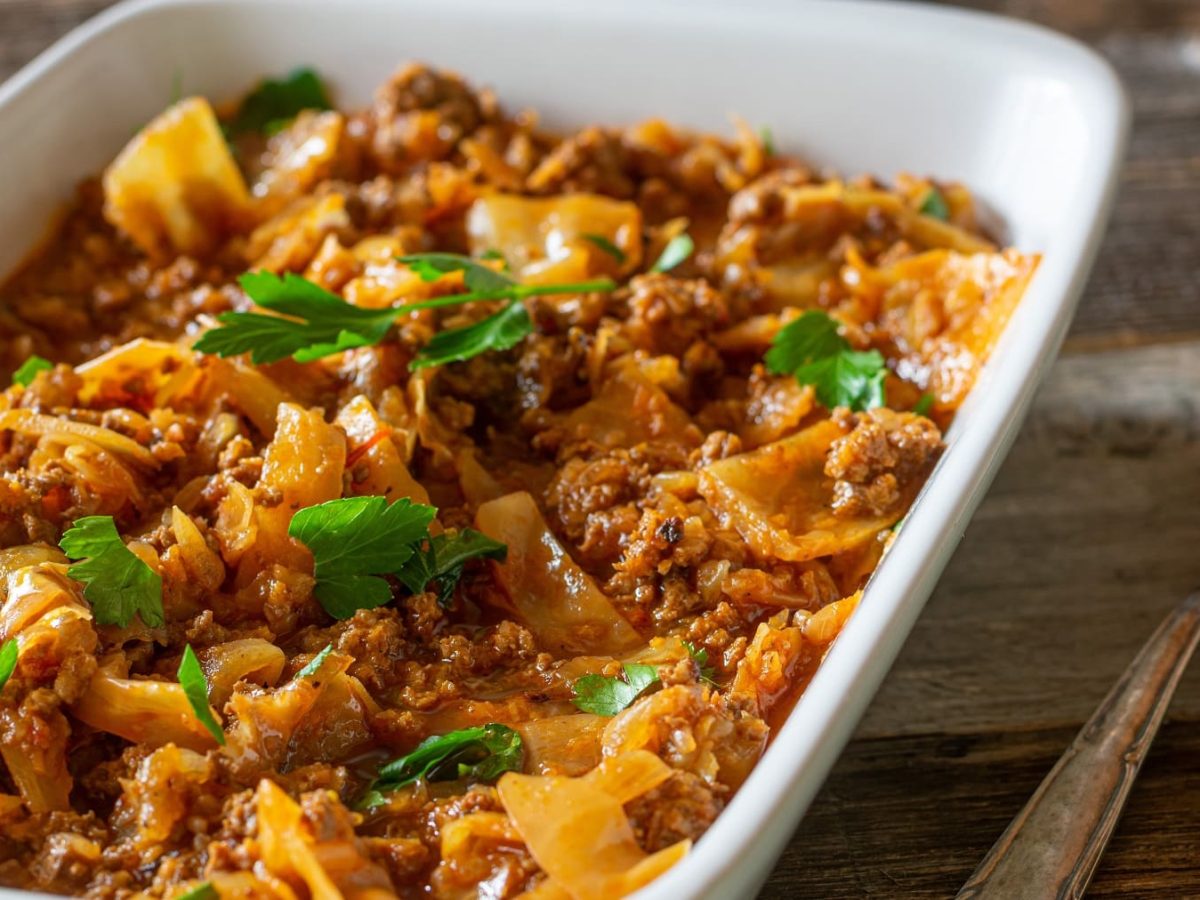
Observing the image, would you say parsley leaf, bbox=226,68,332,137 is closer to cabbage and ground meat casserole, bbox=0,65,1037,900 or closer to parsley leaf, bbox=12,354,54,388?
cabbage and ground meat casserole, bbox=0,65,1037,900

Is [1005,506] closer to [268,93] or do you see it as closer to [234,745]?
[234,745]

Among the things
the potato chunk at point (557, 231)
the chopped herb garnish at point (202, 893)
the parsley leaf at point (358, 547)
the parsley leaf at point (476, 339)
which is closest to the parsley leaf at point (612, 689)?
the parsley leaf at point (358, 547)

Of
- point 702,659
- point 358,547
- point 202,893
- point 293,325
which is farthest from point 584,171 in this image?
point 202,893

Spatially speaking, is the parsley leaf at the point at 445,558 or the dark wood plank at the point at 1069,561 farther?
the dark wood plank at the point at 1069,561

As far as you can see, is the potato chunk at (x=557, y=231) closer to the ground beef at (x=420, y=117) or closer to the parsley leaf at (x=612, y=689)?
the ground beef at (x=420, y=117)

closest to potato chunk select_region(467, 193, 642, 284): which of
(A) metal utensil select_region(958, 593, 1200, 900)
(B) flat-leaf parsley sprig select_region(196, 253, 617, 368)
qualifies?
(B) flat-leaf parsley sprig select_region(196, 253, 617, 368)

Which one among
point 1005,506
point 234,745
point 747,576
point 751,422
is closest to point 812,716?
point 747,576
